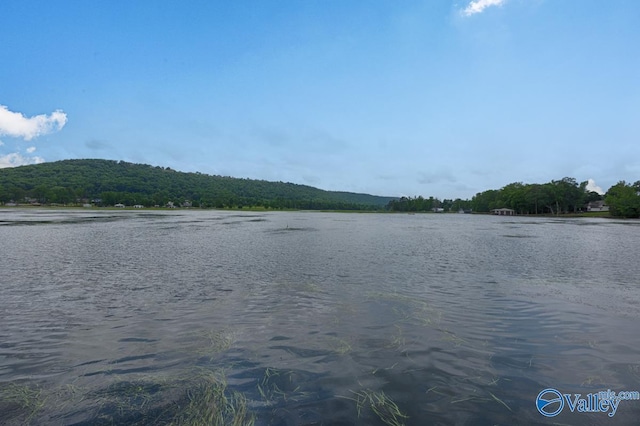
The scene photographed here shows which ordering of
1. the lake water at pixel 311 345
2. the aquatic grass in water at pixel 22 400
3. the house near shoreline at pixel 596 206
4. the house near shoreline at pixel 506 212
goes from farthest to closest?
the house near shoreline at pixel 506 212 < the house near shoreline at pixel 596 206 < the lake water at pixel 311 345 < the aquatic grass in water at pixel 22 400

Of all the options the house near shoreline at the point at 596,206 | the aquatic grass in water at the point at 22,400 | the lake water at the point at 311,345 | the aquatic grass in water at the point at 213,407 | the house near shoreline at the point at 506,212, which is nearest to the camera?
the aquatic grass in water at the point at 213,407

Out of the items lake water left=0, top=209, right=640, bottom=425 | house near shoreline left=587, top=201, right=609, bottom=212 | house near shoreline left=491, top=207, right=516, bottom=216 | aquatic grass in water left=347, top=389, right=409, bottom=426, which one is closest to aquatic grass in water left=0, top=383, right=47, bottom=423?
lake water left=0, top=209, right=640, bottom=425

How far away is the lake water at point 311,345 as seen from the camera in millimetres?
5641

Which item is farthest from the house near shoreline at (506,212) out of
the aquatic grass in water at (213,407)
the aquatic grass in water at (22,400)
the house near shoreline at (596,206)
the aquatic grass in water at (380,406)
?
the aquatic grass in water at (22,400)

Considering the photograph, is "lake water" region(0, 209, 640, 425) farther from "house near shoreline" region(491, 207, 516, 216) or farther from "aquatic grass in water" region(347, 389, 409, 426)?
"house near shoreline" region(491, 207, 516, 216)

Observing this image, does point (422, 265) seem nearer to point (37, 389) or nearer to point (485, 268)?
point (485, 268)

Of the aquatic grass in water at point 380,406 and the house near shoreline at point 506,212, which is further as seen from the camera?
the house near shoreline at point 506,212

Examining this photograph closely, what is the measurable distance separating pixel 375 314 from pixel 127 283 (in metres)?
11.5

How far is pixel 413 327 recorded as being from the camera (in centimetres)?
964

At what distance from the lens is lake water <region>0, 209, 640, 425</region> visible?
564cm

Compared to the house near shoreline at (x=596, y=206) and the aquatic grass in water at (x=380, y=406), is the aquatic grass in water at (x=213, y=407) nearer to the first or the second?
the aquatic grass in water at (x=380, y=406)

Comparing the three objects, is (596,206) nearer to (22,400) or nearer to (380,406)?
(380,406)

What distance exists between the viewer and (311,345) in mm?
8398

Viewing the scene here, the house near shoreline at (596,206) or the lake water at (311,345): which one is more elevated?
the house near shoreline at (596,206)
